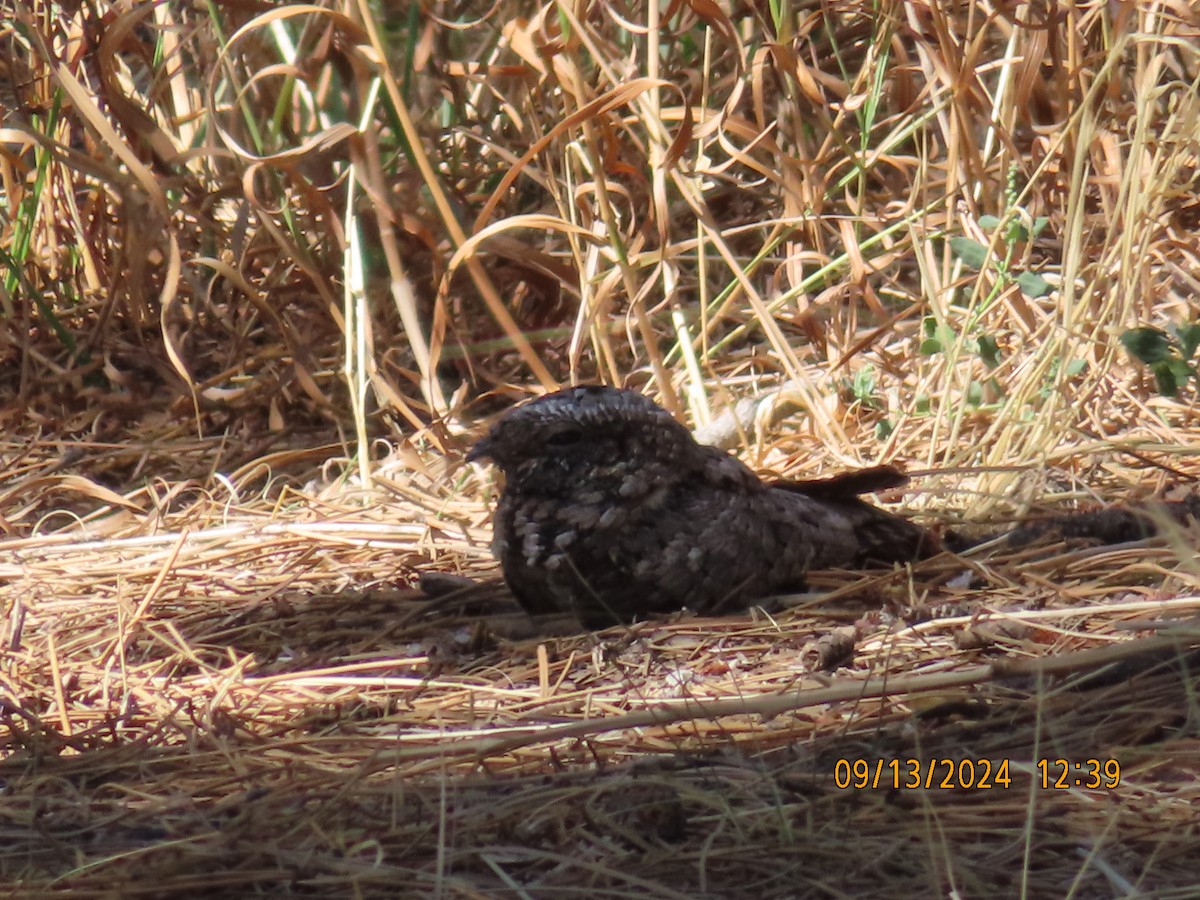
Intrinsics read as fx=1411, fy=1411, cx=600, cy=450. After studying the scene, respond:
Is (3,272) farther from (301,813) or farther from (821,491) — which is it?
(301,813)

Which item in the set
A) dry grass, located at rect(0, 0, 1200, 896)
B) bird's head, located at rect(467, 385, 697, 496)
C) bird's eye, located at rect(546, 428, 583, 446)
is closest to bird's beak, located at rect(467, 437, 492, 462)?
bird's head, located at rect(467, 385, 697, 496)

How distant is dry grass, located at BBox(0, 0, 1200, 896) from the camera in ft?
5.33

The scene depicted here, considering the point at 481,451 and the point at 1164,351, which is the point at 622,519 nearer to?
the point at 481,451

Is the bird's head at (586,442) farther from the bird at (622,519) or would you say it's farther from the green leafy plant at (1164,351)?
the green leafy plant at (1164,351)

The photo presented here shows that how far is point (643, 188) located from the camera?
3709 millimetres

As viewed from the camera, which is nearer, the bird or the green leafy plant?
the bird

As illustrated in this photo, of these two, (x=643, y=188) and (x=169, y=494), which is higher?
(x=643, y=188)

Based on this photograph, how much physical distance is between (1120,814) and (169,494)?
2.24 m

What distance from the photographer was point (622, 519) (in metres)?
2.36

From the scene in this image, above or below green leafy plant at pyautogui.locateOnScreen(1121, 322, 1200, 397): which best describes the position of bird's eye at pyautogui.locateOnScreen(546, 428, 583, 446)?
above

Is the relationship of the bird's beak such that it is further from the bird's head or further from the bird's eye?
the bird's eye

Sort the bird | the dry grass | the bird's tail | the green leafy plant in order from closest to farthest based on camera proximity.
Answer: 1. the dry grass
2. the bird
3. the bird's tail
4. the green leafy plant

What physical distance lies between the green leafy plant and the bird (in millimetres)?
785

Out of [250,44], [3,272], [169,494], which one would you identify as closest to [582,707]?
[169,494]
